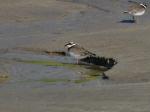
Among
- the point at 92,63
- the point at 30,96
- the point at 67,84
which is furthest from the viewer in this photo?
the point at 92,63

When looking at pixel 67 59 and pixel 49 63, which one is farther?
pixel 67 59

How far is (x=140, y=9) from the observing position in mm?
19531

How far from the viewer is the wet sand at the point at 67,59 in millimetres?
9055

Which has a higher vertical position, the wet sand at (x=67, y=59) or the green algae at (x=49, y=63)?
the wet sand at (x=67, y=59)

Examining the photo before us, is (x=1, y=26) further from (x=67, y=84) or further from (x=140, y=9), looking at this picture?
(x=67, y=84)

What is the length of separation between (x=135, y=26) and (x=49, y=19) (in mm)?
3792

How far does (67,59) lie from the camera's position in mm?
14555

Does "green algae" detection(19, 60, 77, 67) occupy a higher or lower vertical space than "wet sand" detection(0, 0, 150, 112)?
lower

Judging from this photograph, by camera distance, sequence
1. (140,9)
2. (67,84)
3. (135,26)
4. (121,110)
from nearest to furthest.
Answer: (121,110) < (67,84) < (135,26) < (140,9)

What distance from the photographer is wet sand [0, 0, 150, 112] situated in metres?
9.05

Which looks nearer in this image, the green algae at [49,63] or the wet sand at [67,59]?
the wet sand at [67,59]

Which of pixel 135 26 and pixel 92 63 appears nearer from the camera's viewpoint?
pixel 92 63

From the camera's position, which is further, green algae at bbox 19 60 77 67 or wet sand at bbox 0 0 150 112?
green algae at bbox 19 60 77 67

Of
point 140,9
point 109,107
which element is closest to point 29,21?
point 140,9
